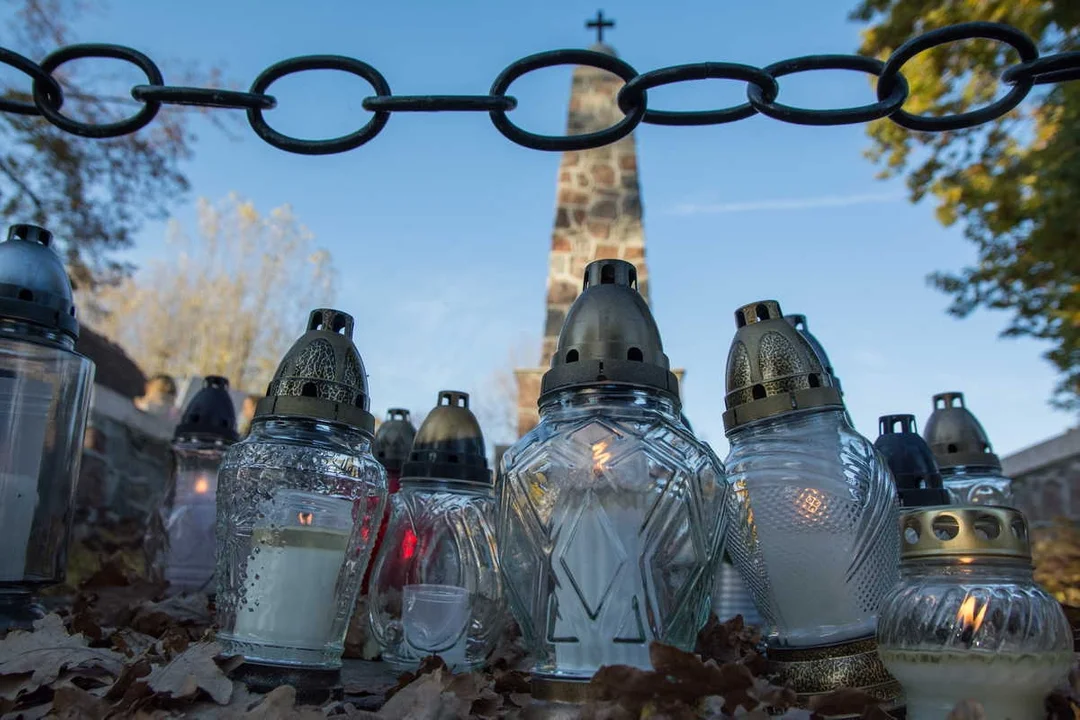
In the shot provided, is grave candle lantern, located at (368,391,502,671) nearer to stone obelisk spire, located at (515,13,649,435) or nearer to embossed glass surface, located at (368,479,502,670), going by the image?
embossed glass surface, located at (368,479,502,670)

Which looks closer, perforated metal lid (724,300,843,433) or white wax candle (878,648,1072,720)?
white wax candle (878,648,1072,720)

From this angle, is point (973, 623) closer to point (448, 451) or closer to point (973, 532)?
point (973, 532)

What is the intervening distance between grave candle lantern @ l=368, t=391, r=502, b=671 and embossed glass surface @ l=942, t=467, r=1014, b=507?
91 cm

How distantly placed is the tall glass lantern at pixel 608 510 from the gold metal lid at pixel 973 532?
0.80 feet

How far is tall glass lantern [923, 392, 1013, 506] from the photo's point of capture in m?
1.57

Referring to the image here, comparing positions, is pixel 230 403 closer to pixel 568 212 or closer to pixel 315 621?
pixel 315 621

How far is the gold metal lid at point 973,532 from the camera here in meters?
0.79

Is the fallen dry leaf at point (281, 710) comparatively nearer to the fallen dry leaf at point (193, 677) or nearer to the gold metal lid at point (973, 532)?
the fallen dry leaf at point (193, 677)

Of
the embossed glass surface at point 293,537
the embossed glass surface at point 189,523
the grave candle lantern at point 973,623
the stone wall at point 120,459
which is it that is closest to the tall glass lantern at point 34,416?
the embossed glass surface at point 293,537

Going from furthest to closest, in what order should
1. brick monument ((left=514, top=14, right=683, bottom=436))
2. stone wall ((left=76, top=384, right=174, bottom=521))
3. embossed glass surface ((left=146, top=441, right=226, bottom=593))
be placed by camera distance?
→ 1. brick monument ((left=514, top=14, right=683, bottom=436))
2. stone wall ((left=76, top=384, right=174, bottom=521))
3. embossed glass surface ((left=146, top=441, right=226, bottom=593))

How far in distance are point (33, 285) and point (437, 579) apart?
0.79m

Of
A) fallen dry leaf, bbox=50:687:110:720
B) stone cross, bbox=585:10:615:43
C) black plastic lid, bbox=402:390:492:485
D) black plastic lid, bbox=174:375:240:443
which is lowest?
fallen dry leaf, bbox=50:687:110:720

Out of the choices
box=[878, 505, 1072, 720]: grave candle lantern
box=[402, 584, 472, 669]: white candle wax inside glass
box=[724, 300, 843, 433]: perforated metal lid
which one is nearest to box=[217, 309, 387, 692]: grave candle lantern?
box=[402, 584, 472, 669]: white candle wax inside glass

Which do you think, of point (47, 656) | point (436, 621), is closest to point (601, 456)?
point (436, 621)
